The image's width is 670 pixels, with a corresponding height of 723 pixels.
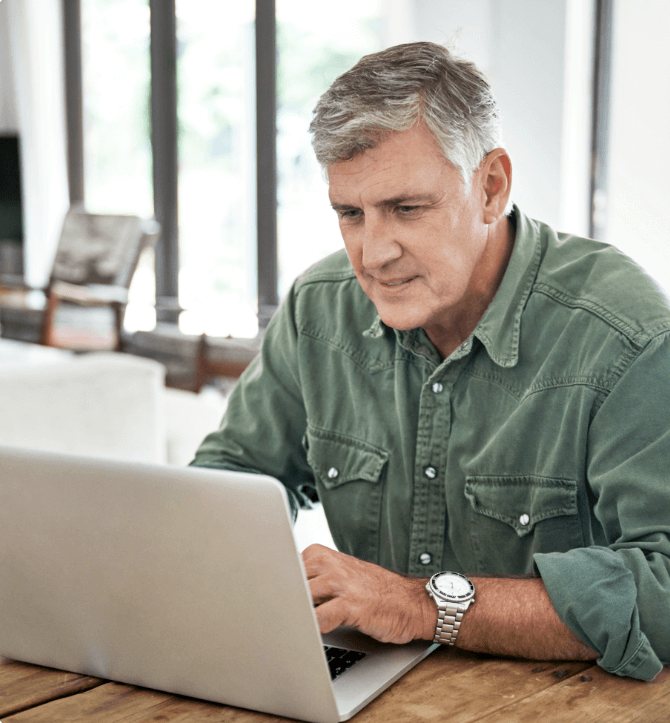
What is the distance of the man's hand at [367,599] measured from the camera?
0.86 metres

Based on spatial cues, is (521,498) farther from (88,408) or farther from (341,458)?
(88,408)

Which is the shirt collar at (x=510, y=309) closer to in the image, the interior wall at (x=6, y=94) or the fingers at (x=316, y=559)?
the fingers at (x=316, y=559)

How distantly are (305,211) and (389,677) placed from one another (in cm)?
523

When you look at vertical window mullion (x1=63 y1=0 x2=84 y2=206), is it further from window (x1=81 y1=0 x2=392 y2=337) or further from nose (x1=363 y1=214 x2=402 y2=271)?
nose (x1=363 y1=214 x2=402 y2=271)

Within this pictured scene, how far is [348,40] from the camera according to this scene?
5652 millimetres

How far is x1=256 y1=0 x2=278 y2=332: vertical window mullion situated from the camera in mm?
5664

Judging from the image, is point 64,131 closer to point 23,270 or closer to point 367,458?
point 23,270

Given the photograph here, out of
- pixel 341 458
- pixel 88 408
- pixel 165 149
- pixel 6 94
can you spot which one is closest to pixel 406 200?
pixel 341 458

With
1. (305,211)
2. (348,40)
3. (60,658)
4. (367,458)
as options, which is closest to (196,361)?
(305,211)

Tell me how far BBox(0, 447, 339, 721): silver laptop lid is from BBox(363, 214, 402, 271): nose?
0.50 meters

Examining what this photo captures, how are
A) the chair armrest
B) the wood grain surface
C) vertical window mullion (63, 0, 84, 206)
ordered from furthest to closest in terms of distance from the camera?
vertical window mullion (63, 0, 84, 206), the chair armrest, the wood grain surface

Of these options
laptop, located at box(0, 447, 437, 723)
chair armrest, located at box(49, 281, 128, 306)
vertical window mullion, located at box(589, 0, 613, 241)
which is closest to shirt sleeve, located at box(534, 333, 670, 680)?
laptop, located at box(0, 447, 437, 723)

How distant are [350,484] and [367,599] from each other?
0.40 metres

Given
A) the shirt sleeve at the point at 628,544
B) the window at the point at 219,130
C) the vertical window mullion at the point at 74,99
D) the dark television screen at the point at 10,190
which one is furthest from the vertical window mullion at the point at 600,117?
the dark television screen at the point at 10,190
